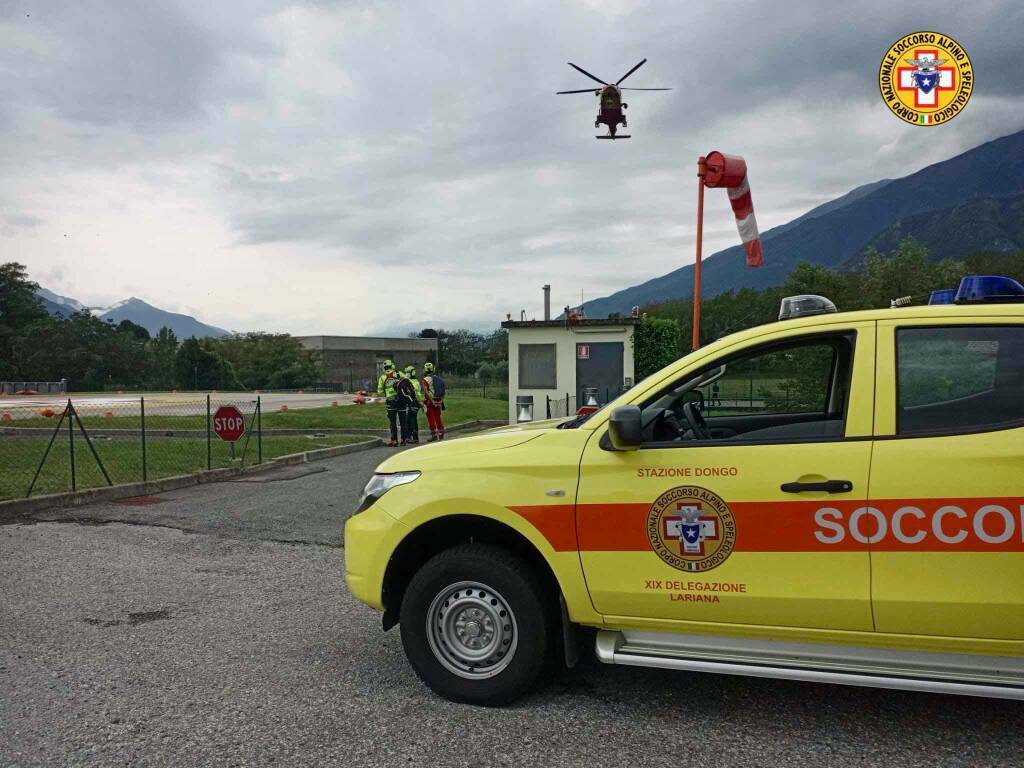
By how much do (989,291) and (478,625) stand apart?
284 cm

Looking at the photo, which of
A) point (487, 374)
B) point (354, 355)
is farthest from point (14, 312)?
point (487, 374)

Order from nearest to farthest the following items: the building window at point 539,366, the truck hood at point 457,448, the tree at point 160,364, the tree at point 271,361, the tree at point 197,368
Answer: the truck hood at point 457,448, the building window at point 539,366, the tree at point 197,368, the tree at point 160,364, the tree at point 271,361

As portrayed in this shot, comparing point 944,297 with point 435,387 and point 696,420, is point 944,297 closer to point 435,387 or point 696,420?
point 696,420

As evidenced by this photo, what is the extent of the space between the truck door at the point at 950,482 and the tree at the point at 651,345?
1531cm

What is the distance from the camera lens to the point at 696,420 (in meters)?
4.33

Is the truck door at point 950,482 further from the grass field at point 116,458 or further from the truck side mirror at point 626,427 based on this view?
the grass field at point 116,458

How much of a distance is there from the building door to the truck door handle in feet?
50.2

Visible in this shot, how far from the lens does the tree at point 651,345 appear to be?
19047mm

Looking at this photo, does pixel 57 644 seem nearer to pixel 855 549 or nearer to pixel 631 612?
pixel 631 612

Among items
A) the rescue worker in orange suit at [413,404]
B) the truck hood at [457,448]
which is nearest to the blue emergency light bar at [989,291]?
the truck hood at [457,448]

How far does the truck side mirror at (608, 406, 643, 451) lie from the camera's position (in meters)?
3.49

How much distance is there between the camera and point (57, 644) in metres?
4.80

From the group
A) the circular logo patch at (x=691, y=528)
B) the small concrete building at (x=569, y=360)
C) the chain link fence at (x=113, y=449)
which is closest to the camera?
the circular logo patch at (x=691, y=528)

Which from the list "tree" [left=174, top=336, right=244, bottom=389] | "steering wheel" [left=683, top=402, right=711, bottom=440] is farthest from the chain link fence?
"tree" [left=174, top=336, right=244, bottom=389]
